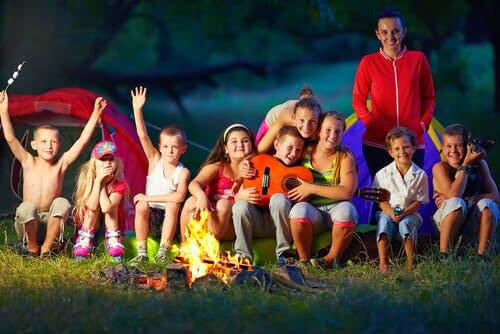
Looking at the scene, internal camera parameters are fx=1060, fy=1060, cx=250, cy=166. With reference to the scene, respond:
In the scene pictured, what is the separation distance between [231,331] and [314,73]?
26022 mm

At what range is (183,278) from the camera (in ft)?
18.9

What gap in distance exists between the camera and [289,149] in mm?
6711

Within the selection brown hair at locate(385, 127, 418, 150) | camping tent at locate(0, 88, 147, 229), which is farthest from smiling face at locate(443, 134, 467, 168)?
camping tent at locate(0, 88, 147, 229)

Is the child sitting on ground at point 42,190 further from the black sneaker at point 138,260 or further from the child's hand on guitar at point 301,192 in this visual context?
the child's hand on guitar at point 301,192

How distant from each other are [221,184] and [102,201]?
30.6 inches

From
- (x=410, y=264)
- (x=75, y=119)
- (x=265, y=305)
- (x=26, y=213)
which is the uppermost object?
(x=75, y=119)

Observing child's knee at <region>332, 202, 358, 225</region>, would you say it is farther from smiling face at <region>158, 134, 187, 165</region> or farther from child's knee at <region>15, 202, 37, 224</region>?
child's knee at <region>15, 202, 37, 224</region>

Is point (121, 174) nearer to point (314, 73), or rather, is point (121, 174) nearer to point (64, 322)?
point (64, 322)

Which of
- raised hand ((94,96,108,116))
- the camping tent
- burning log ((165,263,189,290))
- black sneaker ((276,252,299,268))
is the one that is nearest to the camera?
burning log ((165,263,189,290))

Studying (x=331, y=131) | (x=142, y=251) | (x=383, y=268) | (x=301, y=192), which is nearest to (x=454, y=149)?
(x=331, y=131)

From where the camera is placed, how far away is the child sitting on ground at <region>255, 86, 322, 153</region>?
6688mm

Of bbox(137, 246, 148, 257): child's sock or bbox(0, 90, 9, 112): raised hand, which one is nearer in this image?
bbox(137, 246, 148, 257): child's sock

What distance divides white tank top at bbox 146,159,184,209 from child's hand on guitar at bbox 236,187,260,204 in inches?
21.5

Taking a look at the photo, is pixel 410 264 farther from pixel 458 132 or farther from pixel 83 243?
pixel 83 243
